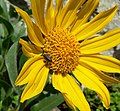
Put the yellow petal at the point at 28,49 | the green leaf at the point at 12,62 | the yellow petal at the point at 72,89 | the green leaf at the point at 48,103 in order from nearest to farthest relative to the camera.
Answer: the yellow petal at the point at 28,49
the yellow petal at the point at 72,89
the green leaf at the point at 12,62
the green leaf at the point at 48,103

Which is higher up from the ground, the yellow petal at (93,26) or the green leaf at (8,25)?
the green leaf at (8,25)

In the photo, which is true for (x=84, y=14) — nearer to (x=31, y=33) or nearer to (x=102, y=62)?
(x=102, y=62)

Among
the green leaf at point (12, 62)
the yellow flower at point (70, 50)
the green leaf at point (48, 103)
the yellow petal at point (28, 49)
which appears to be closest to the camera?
the yellow petal at point (28, 49)

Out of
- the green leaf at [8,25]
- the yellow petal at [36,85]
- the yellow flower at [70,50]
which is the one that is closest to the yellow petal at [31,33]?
the yellow flower at [70,50]

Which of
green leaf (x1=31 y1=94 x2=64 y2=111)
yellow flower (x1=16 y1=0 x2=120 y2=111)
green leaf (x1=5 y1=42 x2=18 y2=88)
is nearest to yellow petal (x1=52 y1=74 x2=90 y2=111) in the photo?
yellow flower (x1=16 y1=0 x2=120 y2=111)

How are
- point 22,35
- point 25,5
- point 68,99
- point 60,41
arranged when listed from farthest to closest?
point 25,5
point 22,35
point 60,41
point 68,99

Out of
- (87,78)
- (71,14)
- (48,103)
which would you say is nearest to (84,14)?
(71,14)

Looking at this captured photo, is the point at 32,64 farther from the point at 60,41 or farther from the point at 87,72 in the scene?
the point at 87,72

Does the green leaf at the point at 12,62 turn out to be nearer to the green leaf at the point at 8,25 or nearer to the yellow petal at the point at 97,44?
the green leaf at the point at 8,25

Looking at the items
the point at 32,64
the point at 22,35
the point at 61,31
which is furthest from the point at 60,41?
the point at 22,35
